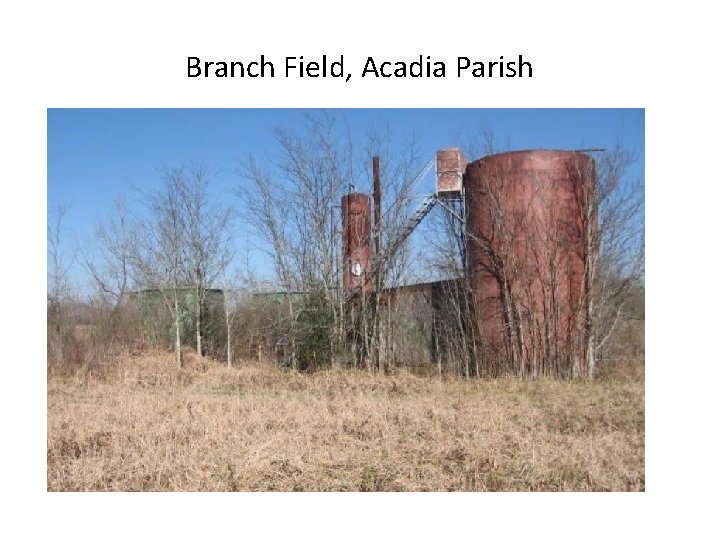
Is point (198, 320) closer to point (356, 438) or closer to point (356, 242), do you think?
point (356, 242)

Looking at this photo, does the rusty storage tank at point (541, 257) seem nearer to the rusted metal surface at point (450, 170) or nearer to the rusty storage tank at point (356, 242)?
the rusted metal surface at point (450, 170)

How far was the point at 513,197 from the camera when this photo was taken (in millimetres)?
11609

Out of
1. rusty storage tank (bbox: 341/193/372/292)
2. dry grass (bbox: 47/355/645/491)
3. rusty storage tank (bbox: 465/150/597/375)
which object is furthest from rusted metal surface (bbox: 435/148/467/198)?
dry grass (bbox: 47/355/645/491)

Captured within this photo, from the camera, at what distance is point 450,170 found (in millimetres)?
13312

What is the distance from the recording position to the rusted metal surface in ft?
43.4

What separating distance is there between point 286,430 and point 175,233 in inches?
414

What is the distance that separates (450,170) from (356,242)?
2.67 m

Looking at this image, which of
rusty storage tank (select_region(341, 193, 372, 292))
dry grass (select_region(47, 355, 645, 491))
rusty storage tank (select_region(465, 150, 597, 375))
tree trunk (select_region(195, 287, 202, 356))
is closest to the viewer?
dry grass (select_region(47, 355, 645, 491))

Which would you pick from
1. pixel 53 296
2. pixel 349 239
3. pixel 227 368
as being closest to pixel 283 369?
pixel 227 368

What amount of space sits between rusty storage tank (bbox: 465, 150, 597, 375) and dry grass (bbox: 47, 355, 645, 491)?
112cm

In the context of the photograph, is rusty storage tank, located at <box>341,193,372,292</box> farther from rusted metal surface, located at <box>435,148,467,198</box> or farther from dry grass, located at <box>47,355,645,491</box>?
dry grass, located at <box>47,355,645,491</box>

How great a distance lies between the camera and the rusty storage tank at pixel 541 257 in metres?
11.4

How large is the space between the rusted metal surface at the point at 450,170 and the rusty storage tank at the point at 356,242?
1.71m

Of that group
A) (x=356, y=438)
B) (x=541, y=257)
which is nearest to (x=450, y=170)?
(x=541, y=257)
